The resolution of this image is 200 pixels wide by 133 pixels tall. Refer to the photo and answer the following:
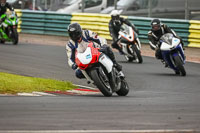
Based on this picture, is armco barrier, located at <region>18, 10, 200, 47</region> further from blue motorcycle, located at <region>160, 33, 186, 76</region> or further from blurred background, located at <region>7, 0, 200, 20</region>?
blue motorcycle, located at <region>160, 33, 186, 76</region>

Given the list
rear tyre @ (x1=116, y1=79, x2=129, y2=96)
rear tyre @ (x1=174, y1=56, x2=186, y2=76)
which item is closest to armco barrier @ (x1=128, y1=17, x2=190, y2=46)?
rear tyre @ (x1=174, y1=56, x2=186, y2=76)

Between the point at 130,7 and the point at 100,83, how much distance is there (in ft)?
48.4

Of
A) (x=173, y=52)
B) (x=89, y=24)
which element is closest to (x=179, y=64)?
(x=173, y=52)

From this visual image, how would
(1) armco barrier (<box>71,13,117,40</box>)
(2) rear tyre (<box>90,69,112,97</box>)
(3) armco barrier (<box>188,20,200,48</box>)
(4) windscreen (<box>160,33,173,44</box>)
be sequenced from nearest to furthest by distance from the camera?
(2) rear tyre (<box>90,69,112,97</box>) → (4) windscreen (<box>160,33,173,44</box>) → (3) armco barrier (<box>188,20,200,48</box>) → (1) armco barrier (<box>71,13,117,40</box>)

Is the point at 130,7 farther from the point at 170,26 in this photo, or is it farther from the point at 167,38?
the point at 167,38

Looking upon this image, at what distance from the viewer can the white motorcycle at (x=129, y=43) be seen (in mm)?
18953

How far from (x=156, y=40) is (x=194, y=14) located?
670cm

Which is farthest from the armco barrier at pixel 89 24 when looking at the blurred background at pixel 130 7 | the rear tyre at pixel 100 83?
the rear tyre at pixel 100 83

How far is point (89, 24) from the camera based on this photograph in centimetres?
2725

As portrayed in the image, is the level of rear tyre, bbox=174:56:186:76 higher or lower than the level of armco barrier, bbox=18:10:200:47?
higher

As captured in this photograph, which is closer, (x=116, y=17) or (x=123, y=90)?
(x=123, y=90)

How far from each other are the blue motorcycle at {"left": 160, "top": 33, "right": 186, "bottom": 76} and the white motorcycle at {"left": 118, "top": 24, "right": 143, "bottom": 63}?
9.18ft

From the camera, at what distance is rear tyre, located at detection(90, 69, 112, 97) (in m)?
10.6

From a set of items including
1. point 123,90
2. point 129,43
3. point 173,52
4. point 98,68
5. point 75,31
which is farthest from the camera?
point 129,43
